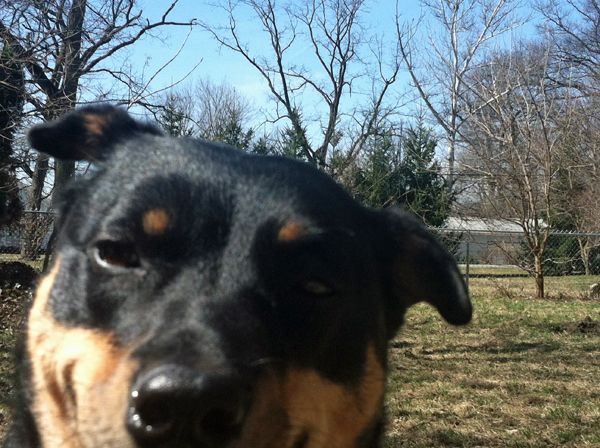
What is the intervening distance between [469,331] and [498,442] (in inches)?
211

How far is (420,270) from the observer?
9.77 ft

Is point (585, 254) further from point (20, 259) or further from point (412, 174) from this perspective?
point (20, 259)

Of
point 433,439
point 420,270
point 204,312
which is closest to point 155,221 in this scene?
point 204,312

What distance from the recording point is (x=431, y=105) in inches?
1308

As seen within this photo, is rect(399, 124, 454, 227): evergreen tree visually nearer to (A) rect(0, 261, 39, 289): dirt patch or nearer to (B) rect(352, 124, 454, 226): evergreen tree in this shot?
(B) rect(352, 124, 454, 226): evergreen tree

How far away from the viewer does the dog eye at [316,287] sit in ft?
7.49

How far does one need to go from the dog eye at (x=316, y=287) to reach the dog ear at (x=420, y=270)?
0.65 metres

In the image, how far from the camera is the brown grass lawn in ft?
18.6

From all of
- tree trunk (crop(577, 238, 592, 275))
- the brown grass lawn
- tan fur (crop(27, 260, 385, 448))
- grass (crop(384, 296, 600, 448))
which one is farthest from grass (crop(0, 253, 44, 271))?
tree trunk (crop(577, 238, 592, 275))

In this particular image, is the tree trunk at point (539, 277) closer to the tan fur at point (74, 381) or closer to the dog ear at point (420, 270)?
the dog ear at point (420, 270)

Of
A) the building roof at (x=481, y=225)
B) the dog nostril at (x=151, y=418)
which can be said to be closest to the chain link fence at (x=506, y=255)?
the building roof at (x=481, y=225)

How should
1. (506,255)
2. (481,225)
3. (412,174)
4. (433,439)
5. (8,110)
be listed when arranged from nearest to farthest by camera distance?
1. (433,439)
2. (8,110)
3. (506,255)
4. (481,225)
5. (412,174)

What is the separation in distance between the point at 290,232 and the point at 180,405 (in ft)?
2.47

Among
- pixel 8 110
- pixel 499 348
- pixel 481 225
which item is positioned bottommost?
pixel 499 348
